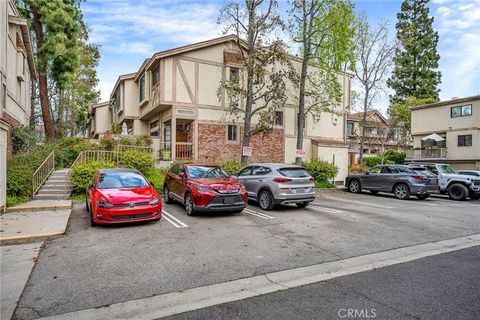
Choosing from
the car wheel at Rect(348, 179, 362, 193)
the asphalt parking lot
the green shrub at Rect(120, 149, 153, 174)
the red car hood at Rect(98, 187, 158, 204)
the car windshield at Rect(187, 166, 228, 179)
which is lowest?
the asphalt parking lot

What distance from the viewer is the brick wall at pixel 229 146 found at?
19156 millimetres

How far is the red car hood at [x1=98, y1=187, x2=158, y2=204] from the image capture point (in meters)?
8.23

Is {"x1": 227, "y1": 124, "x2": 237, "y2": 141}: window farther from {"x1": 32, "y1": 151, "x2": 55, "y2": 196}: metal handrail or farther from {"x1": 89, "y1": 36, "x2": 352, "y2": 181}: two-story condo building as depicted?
{"x1": 32, "y1": 151, "x2": 55, "y2": 196}: metal handrail

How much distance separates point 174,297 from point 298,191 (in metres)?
7.31

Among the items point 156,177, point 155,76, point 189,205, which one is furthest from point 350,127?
point 189,205

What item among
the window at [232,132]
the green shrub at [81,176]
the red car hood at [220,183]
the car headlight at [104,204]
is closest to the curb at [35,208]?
the green shrub at [81,176]

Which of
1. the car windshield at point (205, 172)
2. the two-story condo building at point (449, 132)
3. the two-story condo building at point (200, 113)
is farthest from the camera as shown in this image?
the two-story condo building at point (449, 132)

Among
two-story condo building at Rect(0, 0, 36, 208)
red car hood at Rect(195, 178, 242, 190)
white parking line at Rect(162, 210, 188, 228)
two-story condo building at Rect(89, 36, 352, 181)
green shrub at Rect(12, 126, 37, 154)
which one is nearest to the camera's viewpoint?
white parking line at Rect(162, 210, 188, 228)

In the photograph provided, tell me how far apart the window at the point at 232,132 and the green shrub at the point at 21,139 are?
1131cm

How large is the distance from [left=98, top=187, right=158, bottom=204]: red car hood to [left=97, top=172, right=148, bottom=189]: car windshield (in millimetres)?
348

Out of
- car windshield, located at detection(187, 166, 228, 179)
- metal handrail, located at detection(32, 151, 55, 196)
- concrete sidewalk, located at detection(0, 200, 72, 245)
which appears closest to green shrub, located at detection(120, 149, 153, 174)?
metal handrail, located at detection(32, 151, 55, 196)

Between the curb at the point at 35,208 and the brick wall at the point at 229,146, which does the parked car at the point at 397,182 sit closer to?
the brick wall at the point at 229,146

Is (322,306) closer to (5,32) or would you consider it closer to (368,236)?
(368,236)

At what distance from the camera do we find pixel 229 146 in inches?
792
